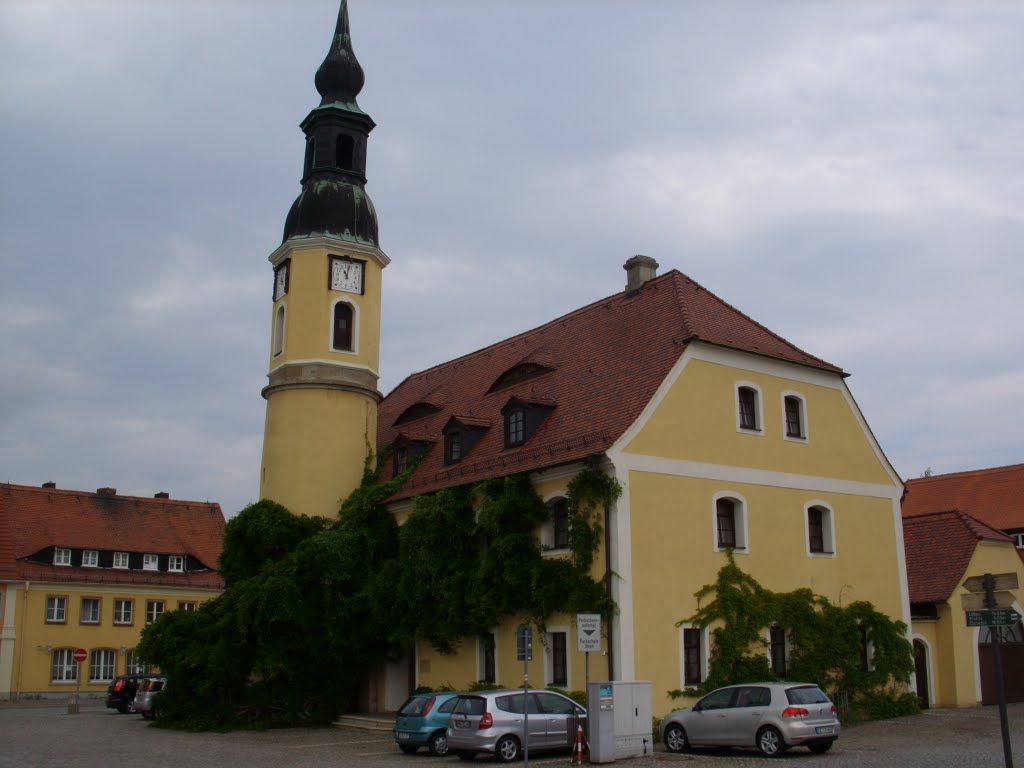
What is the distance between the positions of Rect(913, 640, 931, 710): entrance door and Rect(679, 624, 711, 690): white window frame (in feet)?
29.6

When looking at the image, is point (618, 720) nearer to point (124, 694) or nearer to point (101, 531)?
point (124, 694)

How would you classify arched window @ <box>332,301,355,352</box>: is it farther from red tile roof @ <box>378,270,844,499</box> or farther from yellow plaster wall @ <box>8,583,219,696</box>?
yellow plaster wall @ <box>8,583,219,696</box>

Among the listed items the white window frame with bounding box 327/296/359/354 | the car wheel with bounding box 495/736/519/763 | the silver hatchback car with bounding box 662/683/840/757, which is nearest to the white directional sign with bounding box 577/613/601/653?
the car wheel with bounding box 495/736/519/763

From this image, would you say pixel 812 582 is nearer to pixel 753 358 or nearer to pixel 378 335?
pixel 753 358

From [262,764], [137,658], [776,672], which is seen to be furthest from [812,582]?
[137,658]

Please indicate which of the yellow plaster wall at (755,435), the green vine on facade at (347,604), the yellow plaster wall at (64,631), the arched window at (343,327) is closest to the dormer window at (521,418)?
the green vine on facade at (347,604)

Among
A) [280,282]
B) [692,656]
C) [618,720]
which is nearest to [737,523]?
[692,656]

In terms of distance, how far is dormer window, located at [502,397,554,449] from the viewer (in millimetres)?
27078

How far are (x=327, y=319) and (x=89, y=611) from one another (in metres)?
25.0

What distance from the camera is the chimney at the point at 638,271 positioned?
98.9 feet

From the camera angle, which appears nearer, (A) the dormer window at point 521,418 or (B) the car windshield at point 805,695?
(B) the car windshield at point 805,695

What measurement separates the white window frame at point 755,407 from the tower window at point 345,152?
51.8 feet

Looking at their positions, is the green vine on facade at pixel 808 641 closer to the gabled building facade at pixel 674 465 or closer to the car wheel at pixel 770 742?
the gabled building facade at pixel 674 465

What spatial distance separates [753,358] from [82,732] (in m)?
19.7
